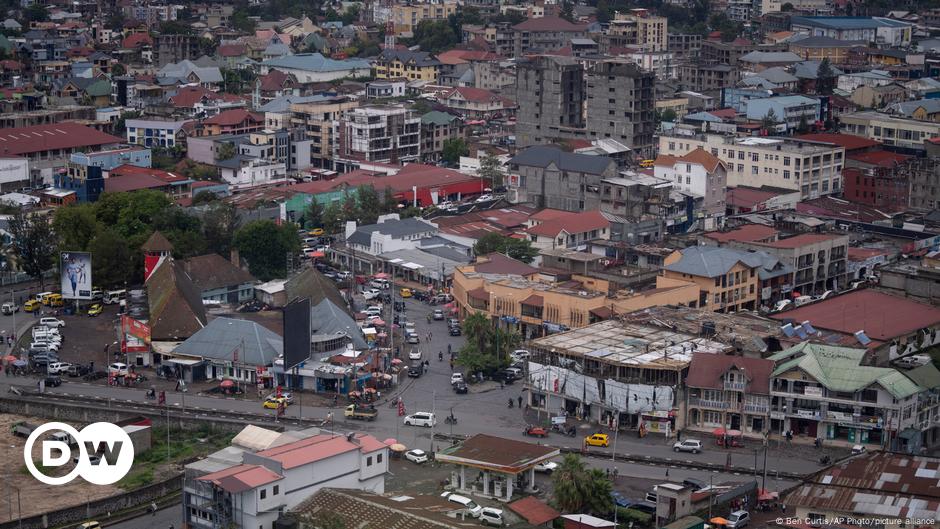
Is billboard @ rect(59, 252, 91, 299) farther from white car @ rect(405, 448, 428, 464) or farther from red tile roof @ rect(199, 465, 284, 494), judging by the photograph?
red tile roof @ rect(199, 465, 284, 494)

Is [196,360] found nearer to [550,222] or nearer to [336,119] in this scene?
[550,222]

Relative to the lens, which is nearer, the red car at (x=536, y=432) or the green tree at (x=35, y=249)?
the red car at (x=536, y=432)

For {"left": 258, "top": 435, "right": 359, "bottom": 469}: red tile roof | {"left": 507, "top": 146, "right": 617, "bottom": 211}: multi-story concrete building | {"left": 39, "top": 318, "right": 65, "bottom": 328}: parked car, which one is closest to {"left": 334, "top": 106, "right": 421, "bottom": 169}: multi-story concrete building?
{"left": 507, "top": 146, "right": 617, "bottom": 211}: multi-story concrete building

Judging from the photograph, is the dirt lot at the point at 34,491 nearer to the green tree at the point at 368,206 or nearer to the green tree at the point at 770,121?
the green tree at the point at 368,206

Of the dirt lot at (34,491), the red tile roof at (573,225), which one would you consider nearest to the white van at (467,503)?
the dirt lot at (34,491)

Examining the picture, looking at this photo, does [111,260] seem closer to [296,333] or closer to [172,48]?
[296,333]

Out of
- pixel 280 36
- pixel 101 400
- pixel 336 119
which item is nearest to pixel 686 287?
pixel 101 400
